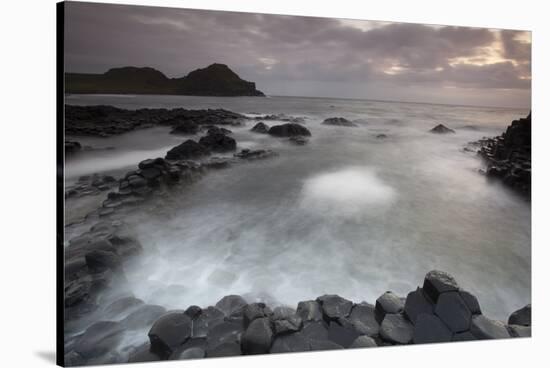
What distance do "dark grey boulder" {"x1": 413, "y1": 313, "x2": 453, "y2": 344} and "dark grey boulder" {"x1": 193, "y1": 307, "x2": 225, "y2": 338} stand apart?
4.40ft

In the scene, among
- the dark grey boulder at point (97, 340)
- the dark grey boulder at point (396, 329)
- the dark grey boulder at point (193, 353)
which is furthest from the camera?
the dark grey boulder at point (396, 329)

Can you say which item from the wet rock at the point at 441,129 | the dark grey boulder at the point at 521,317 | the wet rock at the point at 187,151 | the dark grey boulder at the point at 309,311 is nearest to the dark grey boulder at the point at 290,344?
the dark grey boulder at the point at 309,311

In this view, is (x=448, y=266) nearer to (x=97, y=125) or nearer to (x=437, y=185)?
(x=437, y=185)

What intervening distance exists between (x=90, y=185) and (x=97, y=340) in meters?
0.92

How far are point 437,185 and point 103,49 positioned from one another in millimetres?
2455

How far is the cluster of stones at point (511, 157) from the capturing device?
3.50 metres

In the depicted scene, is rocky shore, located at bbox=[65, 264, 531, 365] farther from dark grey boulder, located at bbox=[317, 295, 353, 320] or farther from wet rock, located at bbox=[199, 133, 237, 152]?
wet rock, located at bbox=[199, 133, 237, 152]

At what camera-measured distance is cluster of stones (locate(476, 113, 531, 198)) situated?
3.50 meters

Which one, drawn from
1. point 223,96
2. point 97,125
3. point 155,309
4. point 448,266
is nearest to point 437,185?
point 448,266

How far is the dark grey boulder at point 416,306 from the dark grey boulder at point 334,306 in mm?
408

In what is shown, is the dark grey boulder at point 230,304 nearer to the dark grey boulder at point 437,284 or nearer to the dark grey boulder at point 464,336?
the dark grey boulder at point 437,284

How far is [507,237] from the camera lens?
135 inches

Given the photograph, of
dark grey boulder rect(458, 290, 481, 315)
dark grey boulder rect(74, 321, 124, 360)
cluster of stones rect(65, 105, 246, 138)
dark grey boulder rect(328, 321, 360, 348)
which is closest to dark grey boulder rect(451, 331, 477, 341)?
dark grey boulder rect(458, 290, 481, 315)

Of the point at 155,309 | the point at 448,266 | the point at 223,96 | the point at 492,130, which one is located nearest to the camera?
the point at 155,309
